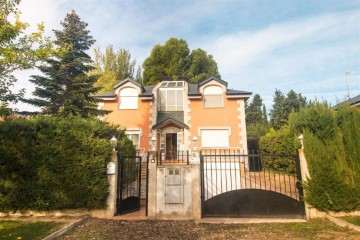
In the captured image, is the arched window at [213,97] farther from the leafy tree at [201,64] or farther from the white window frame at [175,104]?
the leafy tree at [201,64]

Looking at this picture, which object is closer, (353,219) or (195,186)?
(353,219)

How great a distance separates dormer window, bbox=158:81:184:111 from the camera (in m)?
20.2

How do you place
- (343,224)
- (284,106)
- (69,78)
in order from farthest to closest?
(284,106)
(69,78)
(343,224)

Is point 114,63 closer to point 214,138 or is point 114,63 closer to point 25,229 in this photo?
point 214,138

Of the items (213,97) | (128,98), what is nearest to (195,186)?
(213,97)

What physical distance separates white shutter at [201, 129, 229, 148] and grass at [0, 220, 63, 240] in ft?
44.3

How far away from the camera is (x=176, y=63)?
108ft

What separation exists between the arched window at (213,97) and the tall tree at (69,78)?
927cm

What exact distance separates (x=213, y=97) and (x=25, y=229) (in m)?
16.0

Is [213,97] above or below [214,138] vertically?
above

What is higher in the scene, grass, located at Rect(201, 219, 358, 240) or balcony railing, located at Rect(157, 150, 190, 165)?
balcony railing, located at Rect(157, 150, 190, 165)

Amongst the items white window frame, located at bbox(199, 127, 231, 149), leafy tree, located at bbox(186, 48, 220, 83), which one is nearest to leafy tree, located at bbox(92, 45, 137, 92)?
leafy tree, located at bbox(186, 48, 220, 83)

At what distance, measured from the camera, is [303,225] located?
21.3ft

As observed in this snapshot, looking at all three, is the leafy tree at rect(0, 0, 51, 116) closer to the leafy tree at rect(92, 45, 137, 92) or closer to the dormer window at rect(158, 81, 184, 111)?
the dormer window at rect(158, 81, 184, 111)
